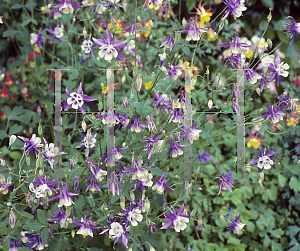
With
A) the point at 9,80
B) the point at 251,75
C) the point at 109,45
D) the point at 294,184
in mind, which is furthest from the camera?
the point at 9,80

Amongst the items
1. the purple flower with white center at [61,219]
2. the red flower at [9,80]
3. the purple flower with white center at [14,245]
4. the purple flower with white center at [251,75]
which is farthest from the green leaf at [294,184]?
the red flower at [9,80]

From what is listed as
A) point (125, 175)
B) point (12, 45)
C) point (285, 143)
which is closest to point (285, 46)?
point (285, 143)

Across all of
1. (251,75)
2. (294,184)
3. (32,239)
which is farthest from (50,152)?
(294,184)

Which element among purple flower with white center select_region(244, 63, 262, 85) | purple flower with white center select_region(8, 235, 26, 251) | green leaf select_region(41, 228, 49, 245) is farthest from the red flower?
purple flower with white center select_region(244, 63, 262, 85)

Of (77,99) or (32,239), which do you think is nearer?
(77,99)

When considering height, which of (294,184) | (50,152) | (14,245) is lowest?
(294,184)

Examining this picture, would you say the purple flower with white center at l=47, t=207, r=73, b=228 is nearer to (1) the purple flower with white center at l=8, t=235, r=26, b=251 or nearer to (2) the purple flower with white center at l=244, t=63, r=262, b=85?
(1) the purple flower with white center at l=8, t=235, r=26, b=251

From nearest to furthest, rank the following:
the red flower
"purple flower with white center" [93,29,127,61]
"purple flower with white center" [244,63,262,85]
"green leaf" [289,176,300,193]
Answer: "purple flower with white center" [93,29,127,61]
"purple flower with white center" [244,63,262,85]
"green leaf" [289,176,300,193]
the red flower

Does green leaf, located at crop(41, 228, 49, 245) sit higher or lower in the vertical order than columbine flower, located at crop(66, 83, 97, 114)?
lower

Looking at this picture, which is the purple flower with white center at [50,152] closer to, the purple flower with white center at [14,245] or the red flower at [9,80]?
the purple flower with white center at [14,245]

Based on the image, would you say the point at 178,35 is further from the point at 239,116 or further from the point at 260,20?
the point at 260,20

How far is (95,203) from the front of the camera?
1.33m

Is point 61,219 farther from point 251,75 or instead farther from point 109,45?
point 251,75

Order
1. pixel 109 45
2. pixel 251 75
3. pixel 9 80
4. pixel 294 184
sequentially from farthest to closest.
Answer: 1. pixel 9 80
2. pixel 294 184
3. pixel 251 75
4. pixel 109 45
